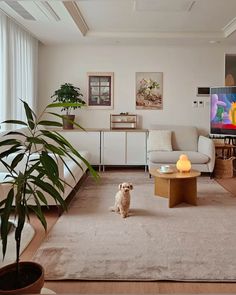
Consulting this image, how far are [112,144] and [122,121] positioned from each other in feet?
2.01

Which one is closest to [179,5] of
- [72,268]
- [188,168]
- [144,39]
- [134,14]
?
[134,14]

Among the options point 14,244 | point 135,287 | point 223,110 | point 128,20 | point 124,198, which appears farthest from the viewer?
point 223,110

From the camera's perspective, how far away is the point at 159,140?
18.9ft

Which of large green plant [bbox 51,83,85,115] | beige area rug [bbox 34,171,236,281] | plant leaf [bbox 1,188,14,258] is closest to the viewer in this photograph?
plant leaf [bbox 1,188,14,258]

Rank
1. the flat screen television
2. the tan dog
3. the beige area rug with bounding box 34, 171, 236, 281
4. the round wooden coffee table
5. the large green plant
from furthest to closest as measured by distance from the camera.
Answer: the large green plant, the flat screen television, the round wooden coffee table, the tan dog, the beige area rug with bounding box 34, 171, 236, 281

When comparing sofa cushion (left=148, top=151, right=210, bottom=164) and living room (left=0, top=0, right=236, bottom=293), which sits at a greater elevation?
living room (left=0, top=0, right=236, bottom=293)

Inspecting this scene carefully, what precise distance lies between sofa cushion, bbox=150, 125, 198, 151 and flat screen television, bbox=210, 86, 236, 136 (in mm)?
370

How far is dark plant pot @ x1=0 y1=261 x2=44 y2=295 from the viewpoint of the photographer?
147cm

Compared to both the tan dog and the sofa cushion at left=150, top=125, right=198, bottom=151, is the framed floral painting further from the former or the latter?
the tan dog

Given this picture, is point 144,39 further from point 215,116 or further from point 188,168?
point 188,168

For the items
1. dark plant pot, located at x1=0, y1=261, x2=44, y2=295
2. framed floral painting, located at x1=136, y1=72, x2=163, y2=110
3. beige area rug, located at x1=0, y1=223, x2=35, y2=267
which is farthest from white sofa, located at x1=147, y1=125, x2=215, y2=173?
dark plant pot, located at x1=0, y1=261, x2=44, y2=295

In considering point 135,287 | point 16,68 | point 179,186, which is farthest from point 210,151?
point 135,287

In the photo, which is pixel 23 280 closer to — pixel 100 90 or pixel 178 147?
pixel 178 147

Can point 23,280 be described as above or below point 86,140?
below
